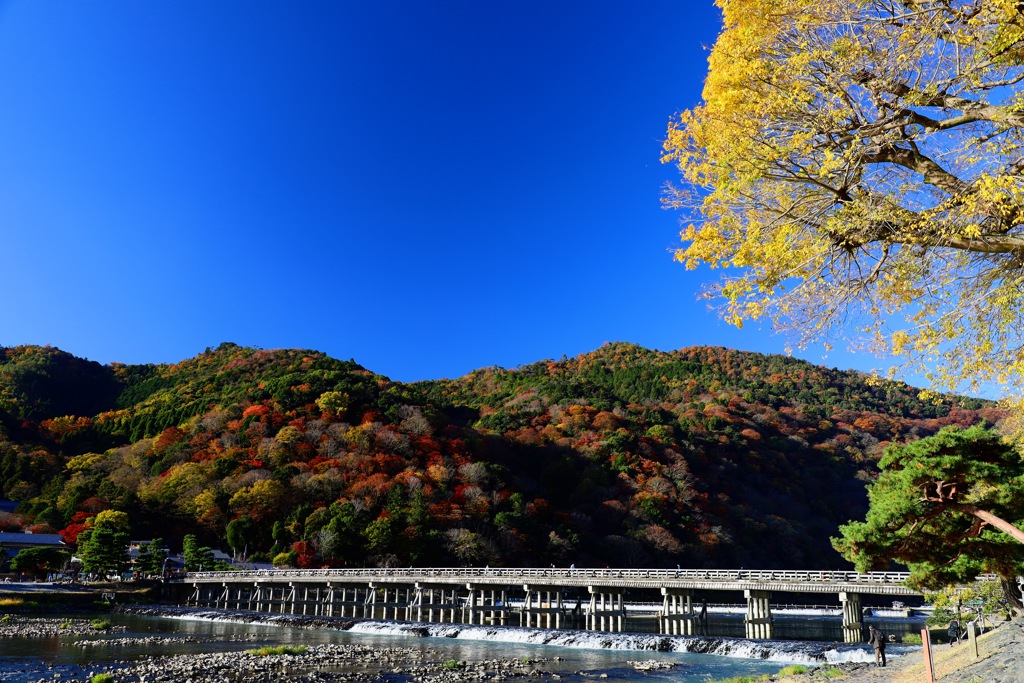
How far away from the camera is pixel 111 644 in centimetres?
2333

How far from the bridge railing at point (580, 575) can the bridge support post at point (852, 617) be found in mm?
930

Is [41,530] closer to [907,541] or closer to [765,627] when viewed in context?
[765,627]

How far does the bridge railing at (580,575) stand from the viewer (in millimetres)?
26984

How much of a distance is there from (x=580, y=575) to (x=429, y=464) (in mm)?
23264

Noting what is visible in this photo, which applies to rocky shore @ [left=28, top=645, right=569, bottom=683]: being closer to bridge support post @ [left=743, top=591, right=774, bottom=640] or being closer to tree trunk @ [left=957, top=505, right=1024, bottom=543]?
bridge support post @ [left=743, top=591, right=774, bottom=640]

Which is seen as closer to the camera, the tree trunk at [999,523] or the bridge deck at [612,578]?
the tree trunk at [999,523]

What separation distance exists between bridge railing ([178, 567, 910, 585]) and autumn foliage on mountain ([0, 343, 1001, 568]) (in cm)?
454

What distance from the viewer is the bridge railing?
26984 mm

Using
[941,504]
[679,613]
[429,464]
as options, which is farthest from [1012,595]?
[429,464]

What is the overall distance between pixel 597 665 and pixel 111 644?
1866 cm

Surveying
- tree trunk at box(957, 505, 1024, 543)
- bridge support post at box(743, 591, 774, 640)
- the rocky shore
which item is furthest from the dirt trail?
bridge support post at box(743, 591, 774, 640)

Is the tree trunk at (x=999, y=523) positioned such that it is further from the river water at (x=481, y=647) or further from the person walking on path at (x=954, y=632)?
the person walking on path at (x=954, y=632)

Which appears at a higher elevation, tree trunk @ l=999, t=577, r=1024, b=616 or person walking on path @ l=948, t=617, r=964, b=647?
tree trunk @ l=999, t=577, r=1024, b=616

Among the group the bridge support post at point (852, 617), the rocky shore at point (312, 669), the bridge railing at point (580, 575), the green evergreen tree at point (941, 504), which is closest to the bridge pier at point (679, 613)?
the bridge railing at point (580, 575)
